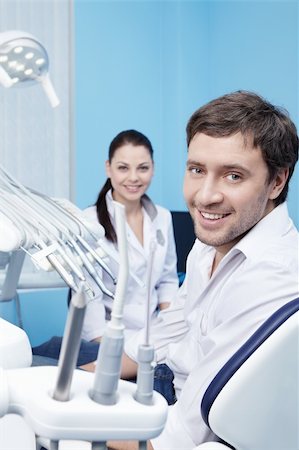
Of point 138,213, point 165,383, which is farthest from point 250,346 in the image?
point 138,213

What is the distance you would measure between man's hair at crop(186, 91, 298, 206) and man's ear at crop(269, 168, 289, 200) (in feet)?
0.04

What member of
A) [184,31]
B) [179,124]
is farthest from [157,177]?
[184,31]

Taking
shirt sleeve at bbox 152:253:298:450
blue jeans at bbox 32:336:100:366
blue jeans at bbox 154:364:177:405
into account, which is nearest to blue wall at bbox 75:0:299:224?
blue jeans at bbox 32:336:100:366

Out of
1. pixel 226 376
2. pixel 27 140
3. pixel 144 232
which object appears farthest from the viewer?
pixel 27 140

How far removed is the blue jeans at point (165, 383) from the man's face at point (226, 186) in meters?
0.33

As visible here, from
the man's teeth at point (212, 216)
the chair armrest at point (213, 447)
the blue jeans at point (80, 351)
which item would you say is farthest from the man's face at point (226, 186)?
the blue jeans at point (80, 351)

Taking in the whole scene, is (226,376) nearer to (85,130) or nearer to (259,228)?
(259,228)

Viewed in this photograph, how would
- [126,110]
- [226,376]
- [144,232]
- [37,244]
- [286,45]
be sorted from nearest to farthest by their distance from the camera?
1. [226,376]
2. [37,244]
3. [144,232]
4. [286,45]
5. [126,110]

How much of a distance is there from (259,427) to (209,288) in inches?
16.4

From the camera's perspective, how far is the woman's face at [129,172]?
6.94 feet

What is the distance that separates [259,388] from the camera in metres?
0.59

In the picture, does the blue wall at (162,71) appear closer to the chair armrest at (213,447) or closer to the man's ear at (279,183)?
the man's ear at (279,183)

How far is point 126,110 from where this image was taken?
9.80 ft

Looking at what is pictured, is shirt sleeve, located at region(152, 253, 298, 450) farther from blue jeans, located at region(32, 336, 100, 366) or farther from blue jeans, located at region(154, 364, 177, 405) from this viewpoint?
blue jeans, located at region(32, 336, 100, 366)
